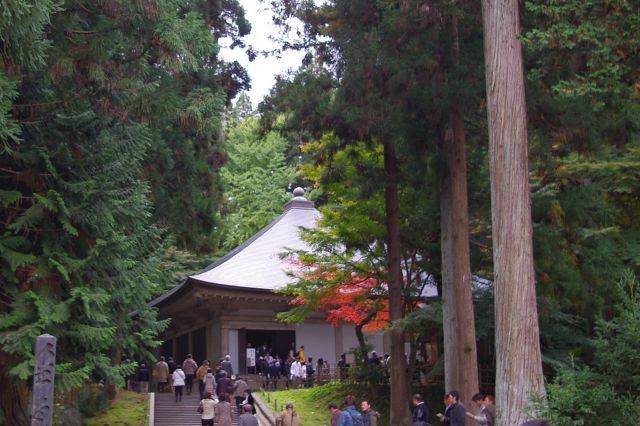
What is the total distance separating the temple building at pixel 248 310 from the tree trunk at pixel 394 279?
6190mm

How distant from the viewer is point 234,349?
27.4m

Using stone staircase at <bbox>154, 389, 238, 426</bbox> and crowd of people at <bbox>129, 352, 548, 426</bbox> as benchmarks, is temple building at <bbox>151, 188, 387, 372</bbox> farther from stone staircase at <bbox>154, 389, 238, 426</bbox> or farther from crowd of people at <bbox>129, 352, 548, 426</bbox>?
→ stone staircase at <bbox>154, 389, 238, 426</bbox>

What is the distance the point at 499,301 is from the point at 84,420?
10718 mm

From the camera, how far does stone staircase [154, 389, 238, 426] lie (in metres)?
19.7

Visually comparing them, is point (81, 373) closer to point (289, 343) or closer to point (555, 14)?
point (555, 14)

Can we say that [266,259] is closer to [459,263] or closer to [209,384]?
[209,384]

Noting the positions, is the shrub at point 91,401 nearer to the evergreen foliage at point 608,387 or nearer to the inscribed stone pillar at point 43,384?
the inscribed stone pillar at point 43,384

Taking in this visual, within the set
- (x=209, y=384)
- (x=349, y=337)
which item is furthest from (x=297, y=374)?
(x=209, y=384)

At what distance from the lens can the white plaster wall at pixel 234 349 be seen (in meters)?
27.2

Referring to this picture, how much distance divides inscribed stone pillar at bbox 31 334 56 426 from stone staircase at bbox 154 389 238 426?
507 inches

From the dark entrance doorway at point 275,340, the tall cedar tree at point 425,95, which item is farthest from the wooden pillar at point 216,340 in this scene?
the tall cedar tree at point 425,95

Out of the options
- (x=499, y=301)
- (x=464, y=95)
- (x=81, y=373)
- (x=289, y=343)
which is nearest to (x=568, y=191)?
(x=464, y=95)

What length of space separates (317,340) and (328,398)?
764 cm

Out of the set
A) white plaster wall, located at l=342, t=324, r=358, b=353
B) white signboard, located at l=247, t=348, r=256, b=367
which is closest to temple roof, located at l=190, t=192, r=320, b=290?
white signboard, located at l=247, t=348, r=256, b=367
